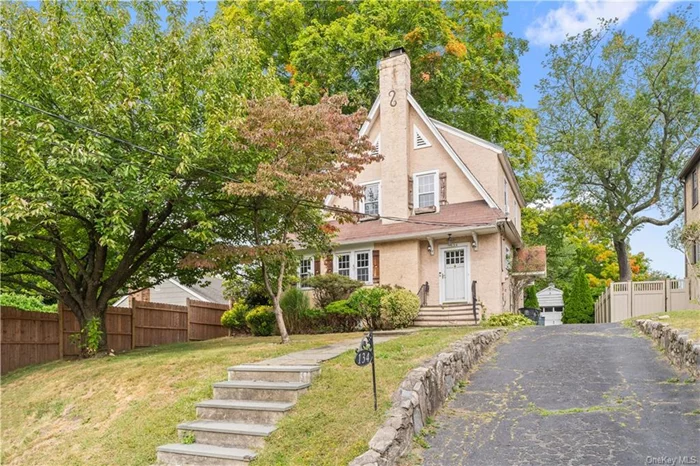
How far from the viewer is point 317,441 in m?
6.03

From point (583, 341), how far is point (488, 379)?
12.8ft

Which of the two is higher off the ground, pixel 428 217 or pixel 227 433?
pixel 428 217

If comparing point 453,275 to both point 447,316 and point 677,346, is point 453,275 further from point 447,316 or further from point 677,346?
point 677,346

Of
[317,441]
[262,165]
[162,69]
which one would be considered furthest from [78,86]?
[317,441]

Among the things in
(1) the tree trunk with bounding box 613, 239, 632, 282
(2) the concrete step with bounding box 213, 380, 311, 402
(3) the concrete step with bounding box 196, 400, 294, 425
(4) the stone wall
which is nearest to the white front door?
(4) the stone wall

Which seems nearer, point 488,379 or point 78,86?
point 488,379

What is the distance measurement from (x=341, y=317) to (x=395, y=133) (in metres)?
7.22

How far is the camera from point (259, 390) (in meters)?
7.53

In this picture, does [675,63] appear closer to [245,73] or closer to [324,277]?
[324,277]

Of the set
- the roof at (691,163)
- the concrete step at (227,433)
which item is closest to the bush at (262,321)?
the concrete step at (227,433)

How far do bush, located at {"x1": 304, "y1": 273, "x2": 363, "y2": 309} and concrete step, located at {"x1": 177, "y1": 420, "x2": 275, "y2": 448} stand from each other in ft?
34.2

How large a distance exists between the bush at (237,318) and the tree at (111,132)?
17.6ft

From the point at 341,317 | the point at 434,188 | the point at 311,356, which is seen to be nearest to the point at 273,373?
the point at 311,356

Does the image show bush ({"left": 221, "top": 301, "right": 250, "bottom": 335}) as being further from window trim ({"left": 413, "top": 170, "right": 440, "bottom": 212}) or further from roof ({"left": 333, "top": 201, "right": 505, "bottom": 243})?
window trim ({"left": 413, "top": 170, "right": 440, "bottom": 212})
